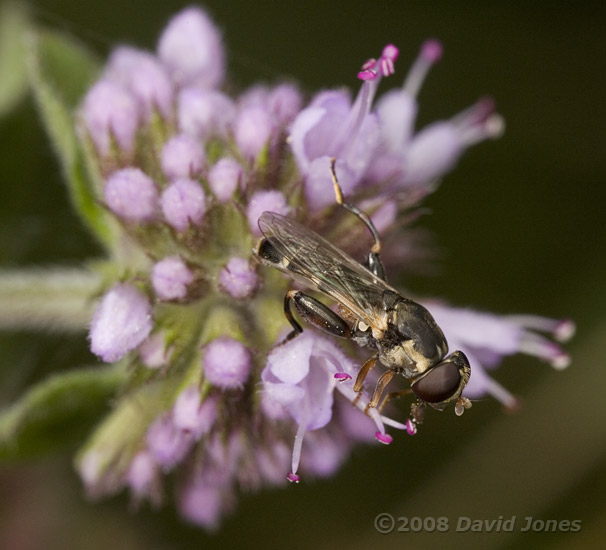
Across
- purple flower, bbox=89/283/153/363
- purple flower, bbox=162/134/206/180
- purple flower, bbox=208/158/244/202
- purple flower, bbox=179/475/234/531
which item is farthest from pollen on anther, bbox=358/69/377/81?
purple flower, bbox=179/475/234/531

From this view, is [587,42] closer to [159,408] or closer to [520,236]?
[520,236]

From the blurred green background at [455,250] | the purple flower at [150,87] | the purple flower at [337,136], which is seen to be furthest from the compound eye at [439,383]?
the blurred green background at [455,250]

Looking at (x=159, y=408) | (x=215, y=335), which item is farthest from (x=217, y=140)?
(x=159, y=408)

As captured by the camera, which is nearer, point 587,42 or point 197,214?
point 197,214

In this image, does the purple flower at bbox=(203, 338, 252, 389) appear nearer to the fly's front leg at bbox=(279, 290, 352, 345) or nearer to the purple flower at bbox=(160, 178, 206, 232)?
the fly's front leg at bbox=(279, 290, 352, 345)

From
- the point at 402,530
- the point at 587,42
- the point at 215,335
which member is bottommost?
the point at 402,530

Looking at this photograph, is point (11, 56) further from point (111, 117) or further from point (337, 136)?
point (337, 136)

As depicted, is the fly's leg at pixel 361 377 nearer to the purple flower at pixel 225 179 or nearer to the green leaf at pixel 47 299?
the purple flower at pixel 225 179
